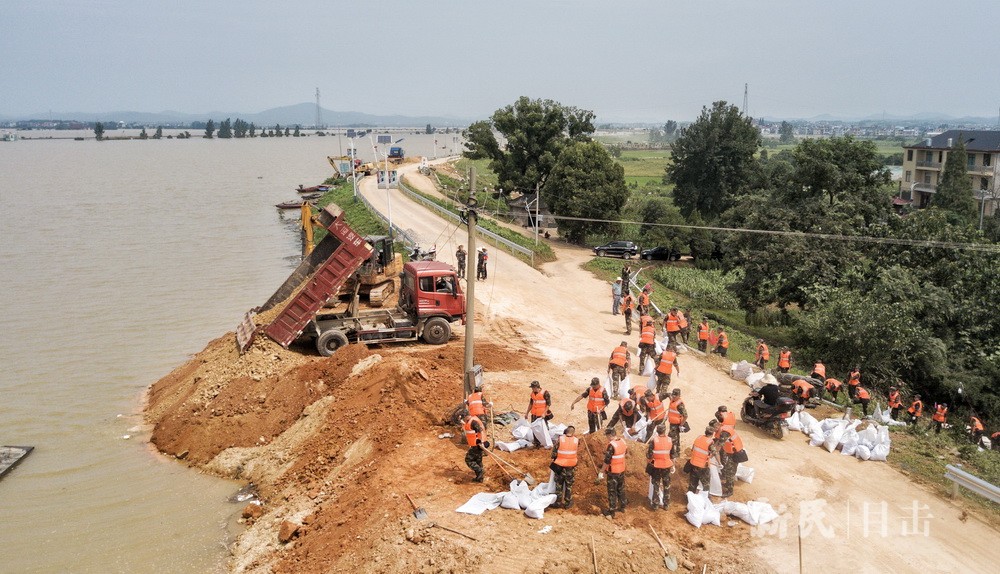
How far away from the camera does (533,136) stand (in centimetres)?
5156

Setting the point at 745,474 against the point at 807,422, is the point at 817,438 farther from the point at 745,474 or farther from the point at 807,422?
the point at 745,474

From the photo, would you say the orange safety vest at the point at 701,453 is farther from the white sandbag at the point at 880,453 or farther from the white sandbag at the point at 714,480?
the white sandbag at the point at 880,453

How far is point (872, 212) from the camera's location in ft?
105

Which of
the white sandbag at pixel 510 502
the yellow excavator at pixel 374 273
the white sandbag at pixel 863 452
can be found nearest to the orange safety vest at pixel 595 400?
the white sandbag at pixel 510 502

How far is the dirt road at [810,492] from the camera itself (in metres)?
10.1

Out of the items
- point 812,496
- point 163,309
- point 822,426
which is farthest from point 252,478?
point 163,309

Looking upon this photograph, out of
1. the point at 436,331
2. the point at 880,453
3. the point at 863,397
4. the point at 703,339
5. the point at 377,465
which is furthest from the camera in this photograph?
the point at 703,339

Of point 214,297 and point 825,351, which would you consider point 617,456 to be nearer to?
point 825,351

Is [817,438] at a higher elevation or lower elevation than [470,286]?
lower

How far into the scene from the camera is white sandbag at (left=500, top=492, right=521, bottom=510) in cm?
1091

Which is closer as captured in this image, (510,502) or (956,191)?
(510,502)

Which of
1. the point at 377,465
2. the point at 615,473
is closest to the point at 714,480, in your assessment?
the point at 615,473

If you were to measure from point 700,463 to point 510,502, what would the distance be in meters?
3.08

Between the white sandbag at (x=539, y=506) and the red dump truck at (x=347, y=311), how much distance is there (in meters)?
9.36
